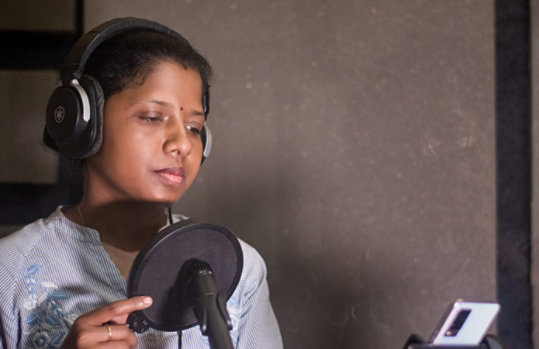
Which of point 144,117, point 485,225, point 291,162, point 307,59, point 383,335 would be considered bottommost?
point 383,335

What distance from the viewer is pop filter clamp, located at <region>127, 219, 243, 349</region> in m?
0.52

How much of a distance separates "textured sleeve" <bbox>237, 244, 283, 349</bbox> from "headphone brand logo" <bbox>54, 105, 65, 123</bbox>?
15.3 inches

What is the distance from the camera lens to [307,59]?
3.62ft

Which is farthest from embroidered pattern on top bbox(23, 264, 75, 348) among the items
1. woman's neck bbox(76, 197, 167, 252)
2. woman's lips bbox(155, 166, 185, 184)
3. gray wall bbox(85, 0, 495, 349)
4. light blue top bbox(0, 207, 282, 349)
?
gray wall bbox(85, 0, 495, 349)

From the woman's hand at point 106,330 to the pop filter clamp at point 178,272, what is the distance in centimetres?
1

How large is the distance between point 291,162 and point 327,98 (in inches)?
6.2

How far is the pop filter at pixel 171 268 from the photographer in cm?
52

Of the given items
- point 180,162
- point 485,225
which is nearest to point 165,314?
point 180,162

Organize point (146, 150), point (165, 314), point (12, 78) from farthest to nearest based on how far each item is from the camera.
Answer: point (12, 78) < point (146, 150) < point (165, 314)

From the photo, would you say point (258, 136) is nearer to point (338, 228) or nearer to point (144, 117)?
point (338, 228)

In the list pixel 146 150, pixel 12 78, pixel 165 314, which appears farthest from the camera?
pixel 12 78

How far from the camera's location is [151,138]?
75cm

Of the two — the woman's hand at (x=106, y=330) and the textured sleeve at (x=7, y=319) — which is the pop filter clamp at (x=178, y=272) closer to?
the woman's hand at (x=106, y=330)

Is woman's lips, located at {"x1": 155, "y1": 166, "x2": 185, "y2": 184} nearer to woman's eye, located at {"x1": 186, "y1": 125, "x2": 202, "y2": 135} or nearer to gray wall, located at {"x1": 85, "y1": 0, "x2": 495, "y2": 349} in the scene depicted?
woman's eye, located at {"x1": 186, "y1": 125, "x2": 202, "y2": 135}
